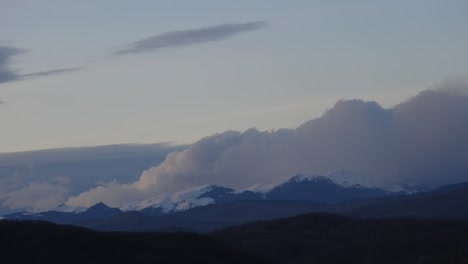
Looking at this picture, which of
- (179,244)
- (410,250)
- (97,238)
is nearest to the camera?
(97,238)

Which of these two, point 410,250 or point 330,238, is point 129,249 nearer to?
point 410,250

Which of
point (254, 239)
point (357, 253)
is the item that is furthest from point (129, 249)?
point (254, 239)

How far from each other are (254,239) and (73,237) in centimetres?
8943

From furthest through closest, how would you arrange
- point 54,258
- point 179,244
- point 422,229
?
point 422,229
point 179,244
point 54,258

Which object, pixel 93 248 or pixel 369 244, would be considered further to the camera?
pixel 369 244

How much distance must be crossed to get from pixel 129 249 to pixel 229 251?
1303 centimetres

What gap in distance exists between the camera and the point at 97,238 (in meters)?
106

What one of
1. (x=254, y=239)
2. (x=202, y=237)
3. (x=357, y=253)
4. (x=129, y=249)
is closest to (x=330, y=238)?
(x=254, y=239)

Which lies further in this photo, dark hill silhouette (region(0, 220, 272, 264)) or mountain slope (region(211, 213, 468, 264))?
mountain slope (region(211, 213, 468, 264))

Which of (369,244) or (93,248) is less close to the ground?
(93,248)

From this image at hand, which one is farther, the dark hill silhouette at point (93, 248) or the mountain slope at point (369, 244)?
the mountain slope at point (369, 244)

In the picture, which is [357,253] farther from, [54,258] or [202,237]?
[54,258]

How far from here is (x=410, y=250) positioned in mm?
166375

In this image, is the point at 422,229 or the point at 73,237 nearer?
the point at 73,237
